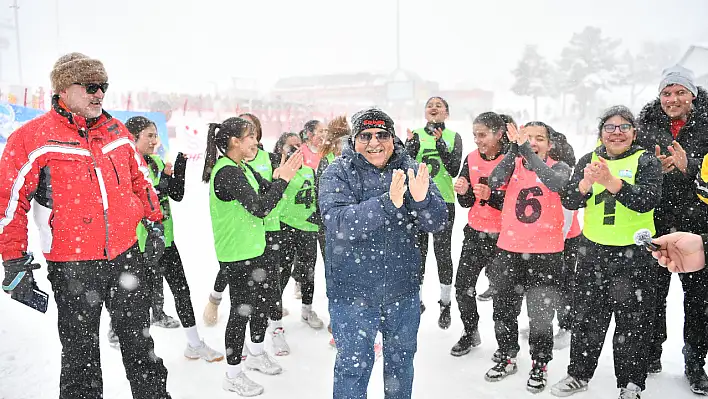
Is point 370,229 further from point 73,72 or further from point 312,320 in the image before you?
point 312,320

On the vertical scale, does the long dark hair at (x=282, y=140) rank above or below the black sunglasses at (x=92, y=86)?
below

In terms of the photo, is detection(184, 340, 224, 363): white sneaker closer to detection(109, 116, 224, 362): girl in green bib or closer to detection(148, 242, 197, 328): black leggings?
detection(109, 116, 224, 362): girl in green bib

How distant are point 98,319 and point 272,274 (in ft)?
4.98

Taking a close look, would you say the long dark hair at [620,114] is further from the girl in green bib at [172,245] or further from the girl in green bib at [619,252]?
the girl in green bib at [172,245]

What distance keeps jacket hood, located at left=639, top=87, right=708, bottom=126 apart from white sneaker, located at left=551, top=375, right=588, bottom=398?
2.29 meters

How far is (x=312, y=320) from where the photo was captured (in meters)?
5.16

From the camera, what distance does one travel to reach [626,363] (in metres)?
3.52

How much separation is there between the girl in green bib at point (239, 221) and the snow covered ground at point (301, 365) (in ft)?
1.52

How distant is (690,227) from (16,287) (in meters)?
4.80

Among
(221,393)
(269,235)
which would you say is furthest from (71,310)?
(269,235)

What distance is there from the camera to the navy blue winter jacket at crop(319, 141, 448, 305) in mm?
2672

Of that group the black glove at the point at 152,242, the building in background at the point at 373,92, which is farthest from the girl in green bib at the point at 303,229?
the building in background at the point at 373,92

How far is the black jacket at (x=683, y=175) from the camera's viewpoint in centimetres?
377

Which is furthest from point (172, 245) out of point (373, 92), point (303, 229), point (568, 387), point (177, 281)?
point (373, 92)
